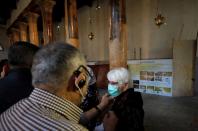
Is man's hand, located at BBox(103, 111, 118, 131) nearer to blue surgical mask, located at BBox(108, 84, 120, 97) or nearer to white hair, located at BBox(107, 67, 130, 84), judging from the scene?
blue surgical mask, located at BBox(108, 84, 120, 97)

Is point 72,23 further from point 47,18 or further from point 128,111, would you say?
point 128,111

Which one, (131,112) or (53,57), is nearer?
(53,57)

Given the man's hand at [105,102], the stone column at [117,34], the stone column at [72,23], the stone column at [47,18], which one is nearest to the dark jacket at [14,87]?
the man's hand at [105,102]

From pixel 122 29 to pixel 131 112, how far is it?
94.7 inches

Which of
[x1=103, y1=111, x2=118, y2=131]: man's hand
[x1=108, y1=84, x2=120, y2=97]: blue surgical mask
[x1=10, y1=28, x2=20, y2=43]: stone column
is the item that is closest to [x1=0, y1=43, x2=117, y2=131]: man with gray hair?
[x1=103, y1=111, x2=118, y2=131]: man's hand

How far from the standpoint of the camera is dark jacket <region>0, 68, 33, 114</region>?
1.80 metres


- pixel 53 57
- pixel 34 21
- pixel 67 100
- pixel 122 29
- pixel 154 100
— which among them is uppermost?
pixel 34 21

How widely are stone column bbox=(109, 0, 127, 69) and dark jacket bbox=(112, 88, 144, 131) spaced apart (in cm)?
204

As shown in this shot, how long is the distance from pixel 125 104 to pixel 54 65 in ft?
4.90

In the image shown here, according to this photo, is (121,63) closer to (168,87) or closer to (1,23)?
(168,87)

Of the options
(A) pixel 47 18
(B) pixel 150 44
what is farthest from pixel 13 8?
(B) pixel 150 44

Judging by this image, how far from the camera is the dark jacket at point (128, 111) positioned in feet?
7.41

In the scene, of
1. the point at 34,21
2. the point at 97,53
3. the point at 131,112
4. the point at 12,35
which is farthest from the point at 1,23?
the point at 131,112

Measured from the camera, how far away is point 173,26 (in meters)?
9.51
